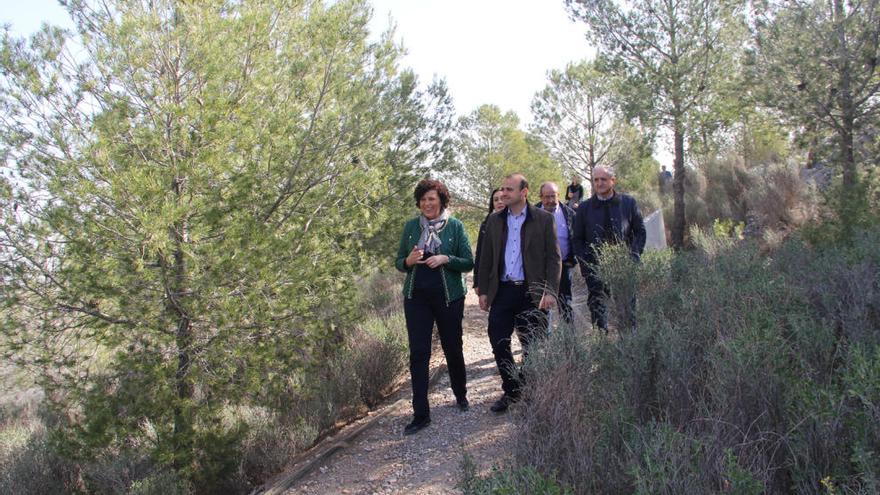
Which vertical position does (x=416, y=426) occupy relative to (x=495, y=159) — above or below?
below

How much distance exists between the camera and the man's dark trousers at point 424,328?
15.1 ft

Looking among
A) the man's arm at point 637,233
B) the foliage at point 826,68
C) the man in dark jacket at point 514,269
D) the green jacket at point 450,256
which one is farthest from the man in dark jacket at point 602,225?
the foliage at point 826,68

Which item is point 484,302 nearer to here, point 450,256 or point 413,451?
point 450,256

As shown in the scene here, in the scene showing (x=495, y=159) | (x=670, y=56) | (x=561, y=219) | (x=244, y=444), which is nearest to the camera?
(x=244, y=444)

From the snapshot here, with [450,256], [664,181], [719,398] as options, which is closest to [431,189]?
[450,256]

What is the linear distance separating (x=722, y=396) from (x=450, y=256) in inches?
91.7

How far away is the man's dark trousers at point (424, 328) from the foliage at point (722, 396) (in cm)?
113

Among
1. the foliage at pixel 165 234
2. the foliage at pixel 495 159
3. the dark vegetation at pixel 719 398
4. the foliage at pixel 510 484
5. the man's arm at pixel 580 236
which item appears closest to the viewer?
the foliage at pixel 510 484

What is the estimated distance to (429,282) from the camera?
15.0 ft

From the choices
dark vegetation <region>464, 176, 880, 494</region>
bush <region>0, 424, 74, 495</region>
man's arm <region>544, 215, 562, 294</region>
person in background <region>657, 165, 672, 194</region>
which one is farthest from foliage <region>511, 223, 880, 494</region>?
person in background <region>657, 165, 672, 194</region>

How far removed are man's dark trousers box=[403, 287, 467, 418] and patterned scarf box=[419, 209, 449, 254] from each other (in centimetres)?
30

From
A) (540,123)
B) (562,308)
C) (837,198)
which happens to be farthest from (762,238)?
(562,308)

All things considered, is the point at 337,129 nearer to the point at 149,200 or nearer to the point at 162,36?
the point at 162,36

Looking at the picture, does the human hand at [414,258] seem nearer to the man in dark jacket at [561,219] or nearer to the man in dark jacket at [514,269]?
the man in dark jacket at [514,269]
